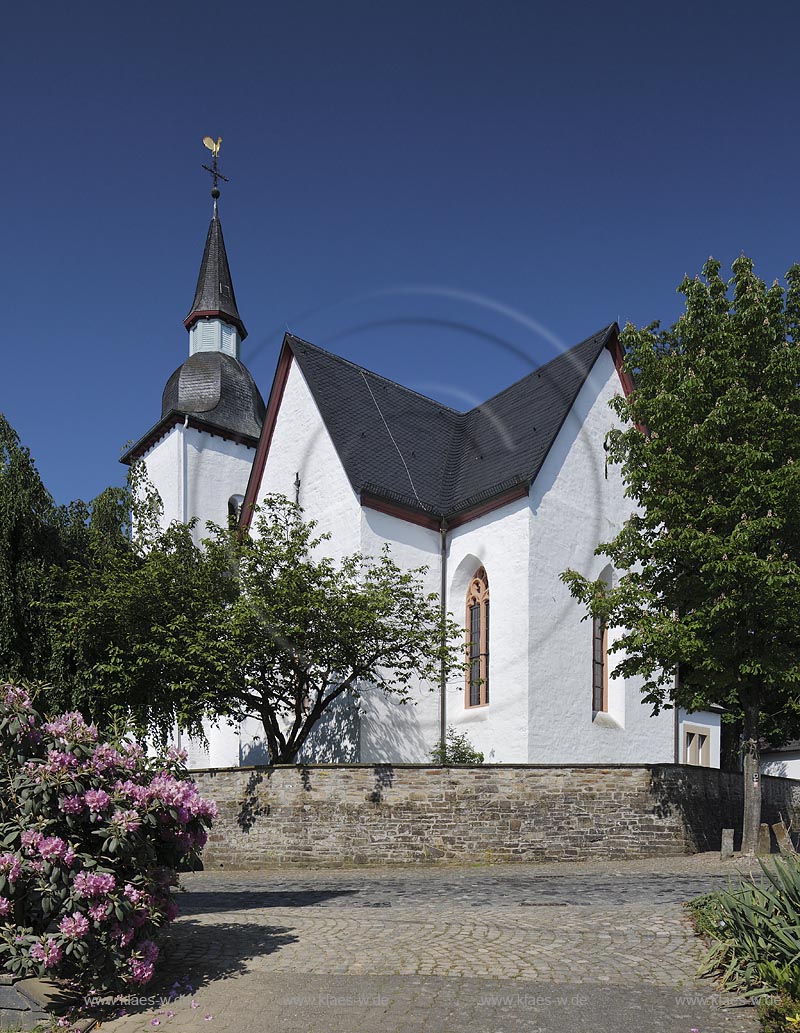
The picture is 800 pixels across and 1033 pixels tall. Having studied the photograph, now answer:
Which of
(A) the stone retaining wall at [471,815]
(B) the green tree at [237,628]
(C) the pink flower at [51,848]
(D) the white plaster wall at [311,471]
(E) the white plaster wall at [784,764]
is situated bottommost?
(E) the white plaster wall at [784,764]

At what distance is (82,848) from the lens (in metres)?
7.80

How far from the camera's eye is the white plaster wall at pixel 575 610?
2483 cm

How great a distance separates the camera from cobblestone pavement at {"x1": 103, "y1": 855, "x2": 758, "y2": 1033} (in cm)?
704

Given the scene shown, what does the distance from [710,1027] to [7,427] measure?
40.0ft

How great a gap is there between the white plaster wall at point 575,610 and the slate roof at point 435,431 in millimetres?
652

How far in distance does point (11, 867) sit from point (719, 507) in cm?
1337

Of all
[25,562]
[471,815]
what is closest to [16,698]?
[25,562]

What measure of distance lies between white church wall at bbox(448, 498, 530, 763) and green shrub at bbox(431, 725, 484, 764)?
540mm

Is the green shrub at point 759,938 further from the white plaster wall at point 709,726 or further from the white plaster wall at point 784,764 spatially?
the white plaster wall at point 784,764

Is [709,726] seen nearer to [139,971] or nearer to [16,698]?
[139,971]

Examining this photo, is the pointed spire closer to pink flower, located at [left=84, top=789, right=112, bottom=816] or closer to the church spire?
the church spire

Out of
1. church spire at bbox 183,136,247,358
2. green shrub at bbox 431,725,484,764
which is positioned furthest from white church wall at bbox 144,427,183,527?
green shrub at bbox 431,725,484,764

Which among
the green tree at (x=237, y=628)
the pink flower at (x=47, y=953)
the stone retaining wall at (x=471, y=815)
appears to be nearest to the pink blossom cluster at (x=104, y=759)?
the pink flower at (x=47, y=953)

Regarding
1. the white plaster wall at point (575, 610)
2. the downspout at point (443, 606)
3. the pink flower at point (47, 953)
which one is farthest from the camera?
the downspout at point (443, 606)
